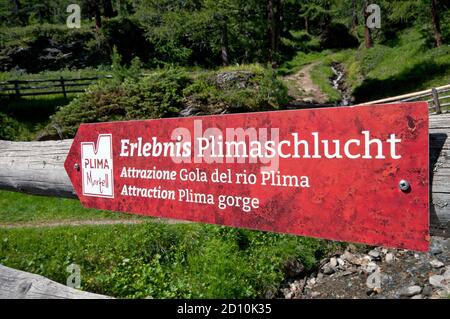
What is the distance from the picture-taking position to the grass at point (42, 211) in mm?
10875

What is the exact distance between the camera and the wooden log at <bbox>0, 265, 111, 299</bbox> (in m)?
1.97

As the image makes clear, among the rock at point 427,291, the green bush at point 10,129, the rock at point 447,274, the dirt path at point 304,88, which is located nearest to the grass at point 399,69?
the dirt path at point 304,88

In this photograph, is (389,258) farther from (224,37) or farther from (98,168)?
(224,37)

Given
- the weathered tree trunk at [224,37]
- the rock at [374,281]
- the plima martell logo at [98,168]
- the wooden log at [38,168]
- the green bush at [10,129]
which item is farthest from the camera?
the weathered tree trunk at [224,37]

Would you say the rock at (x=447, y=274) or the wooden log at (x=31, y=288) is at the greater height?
the wooden log at (x=31, y=288)

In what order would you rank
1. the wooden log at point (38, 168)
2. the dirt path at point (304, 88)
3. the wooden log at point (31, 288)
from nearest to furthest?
the wooden log at point (31, 288), the wooden log at point (38, 168), the dirt path at point (304, 88)

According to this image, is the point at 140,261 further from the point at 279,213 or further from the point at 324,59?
the point at 324,59

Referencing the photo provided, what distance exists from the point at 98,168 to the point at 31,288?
77 cm

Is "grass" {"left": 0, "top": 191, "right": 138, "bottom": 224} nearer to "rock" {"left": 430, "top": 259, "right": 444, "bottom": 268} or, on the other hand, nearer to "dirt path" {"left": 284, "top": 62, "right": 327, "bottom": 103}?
"rock" {"left": 430, "top": 259, "right": 444, "bottom": 268}

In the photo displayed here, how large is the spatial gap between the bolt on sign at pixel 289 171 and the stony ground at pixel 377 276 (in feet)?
24.8

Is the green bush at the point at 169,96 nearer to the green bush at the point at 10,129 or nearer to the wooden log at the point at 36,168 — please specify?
the green bush at the point at 10,129

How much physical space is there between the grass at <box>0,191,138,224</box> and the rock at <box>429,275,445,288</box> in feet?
25.7

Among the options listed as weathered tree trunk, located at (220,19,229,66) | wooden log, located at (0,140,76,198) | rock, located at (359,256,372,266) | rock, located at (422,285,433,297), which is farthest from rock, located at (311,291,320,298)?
weathered tree trunk, located at (220,19,229,66)

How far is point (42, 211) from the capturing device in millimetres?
11328
